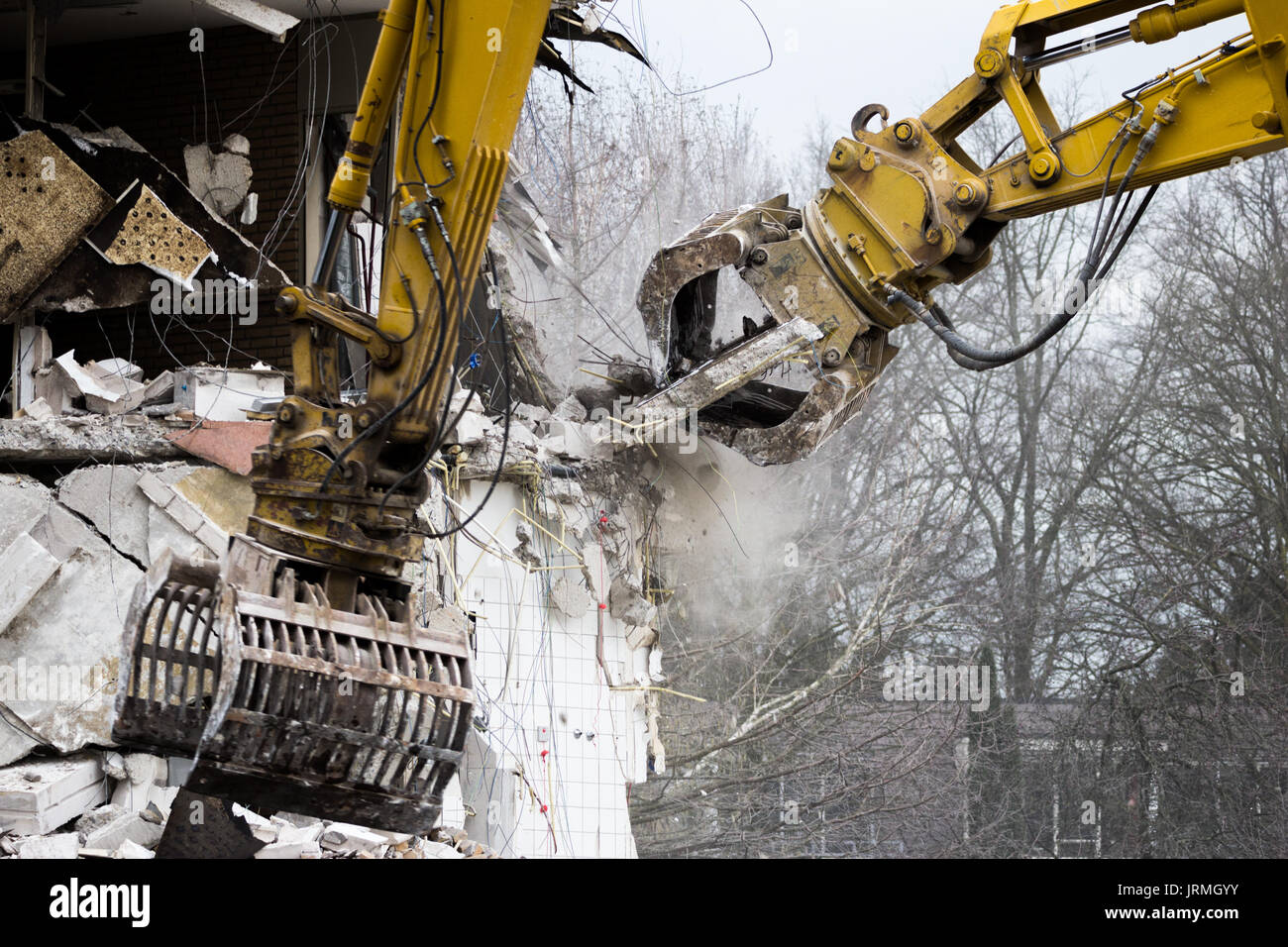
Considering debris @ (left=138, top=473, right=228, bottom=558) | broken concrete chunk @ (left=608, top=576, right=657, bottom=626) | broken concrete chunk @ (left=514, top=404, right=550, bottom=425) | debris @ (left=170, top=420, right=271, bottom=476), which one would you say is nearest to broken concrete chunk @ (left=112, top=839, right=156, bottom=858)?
debris @ (left=138, top=473, right=228, bottom=558)

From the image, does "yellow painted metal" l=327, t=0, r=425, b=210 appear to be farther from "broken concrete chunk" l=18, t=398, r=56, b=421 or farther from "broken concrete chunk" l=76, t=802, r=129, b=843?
"broken concrete chunk" l=18, t=398, r=56, b=421

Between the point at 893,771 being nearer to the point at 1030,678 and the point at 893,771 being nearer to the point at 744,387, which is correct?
the point at 1030,678

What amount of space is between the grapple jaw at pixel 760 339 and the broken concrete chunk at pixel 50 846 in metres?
3.95

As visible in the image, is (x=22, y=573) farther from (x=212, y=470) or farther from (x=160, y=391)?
(x=160, y=391)

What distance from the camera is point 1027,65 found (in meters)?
6.72

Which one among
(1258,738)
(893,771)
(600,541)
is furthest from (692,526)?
(1258,738)

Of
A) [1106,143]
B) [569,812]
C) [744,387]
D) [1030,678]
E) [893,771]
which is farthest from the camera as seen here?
[1030,678]

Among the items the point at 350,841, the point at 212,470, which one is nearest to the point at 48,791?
the point at 350,841

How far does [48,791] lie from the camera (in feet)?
22.5

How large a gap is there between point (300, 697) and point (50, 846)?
3.11 m

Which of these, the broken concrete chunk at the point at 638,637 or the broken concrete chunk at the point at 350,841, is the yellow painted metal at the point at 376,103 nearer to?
the broken concrete chunk at the point at 350,841

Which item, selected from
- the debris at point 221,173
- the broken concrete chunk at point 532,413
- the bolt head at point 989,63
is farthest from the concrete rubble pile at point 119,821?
the bolt head at point 989,63

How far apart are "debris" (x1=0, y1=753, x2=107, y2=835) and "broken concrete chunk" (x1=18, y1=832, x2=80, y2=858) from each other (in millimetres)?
129

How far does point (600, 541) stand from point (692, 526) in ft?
3.75
